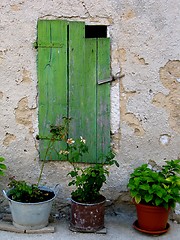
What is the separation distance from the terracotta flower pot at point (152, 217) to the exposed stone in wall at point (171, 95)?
782 mm

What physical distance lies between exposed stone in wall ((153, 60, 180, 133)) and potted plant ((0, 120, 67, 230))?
936mm

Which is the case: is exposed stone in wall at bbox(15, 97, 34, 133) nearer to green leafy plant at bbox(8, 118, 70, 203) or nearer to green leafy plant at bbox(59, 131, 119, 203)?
green leafy plant at bbox(8, 118, 70, 203)

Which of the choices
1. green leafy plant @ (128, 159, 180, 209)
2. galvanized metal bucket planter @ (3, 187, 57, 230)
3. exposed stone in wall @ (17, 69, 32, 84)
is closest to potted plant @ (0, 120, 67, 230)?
galvanized metal bucket planter @ (3, 187, 57, 230)

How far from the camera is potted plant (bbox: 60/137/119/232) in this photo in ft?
11.9

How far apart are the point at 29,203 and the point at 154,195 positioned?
103 centimetres

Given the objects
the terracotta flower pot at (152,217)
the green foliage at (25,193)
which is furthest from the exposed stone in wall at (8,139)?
the terracotta flower pot at (152,217)

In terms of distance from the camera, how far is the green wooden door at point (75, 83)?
3.86 m

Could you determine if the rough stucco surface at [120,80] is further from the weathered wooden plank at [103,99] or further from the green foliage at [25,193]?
the green foliage at [25,193]

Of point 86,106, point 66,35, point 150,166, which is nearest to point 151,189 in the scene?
point 150,166

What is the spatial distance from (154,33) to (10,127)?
156 cm

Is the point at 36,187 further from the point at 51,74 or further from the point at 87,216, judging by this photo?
the point at 51,74

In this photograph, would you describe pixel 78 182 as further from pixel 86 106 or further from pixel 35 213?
pixel 86 106

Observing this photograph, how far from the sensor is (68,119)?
3883mm

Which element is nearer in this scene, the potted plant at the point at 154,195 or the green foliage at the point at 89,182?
the potted plant at the point at 154,195
